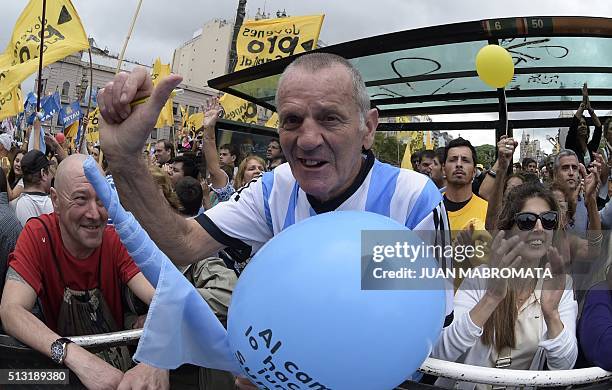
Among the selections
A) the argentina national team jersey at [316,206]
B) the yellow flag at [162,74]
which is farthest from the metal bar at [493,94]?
the yellow flag at [162,74]

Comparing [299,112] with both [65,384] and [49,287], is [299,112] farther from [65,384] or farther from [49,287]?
[49,287]

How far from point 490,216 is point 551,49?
3.08 metres

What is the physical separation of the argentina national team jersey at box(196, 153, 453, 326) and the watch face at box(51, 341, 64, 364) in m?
0.62

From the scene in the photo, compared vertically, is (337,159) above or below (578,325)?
above

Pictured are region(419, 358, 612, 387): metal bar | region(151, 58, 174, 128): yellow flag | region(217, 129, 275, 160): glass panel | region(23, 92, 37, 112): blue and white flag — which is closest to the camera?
region(419, 358, 612, 387): metal bar

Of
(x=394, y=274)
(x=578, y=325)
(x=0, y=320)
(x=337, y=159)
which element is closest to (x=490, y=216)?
(x=578, y=325)

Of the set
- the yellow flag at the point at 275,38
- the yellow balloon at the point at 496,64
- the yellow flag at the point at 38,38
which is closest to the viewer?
the yellow balloon at the point at 496,64

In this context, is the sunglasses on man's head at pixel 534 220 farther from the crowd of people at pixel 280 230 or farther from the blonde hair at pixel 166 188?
the blonde hair at pixel 166 188

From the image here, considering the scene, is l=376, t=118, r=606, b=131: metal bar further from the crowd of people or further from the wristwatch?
the wristwatch

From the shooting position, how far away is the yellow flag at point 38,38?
745 cm

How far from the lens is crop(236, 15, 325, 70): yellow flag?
8.68 metres

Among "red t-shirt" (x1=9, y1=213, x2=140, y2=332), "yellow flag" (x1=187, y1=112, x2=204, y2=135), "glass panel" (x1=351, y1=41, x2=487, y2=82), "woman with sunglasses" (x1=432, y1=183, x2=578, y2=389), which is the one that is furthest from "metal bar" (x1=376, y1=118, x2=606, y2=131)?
"yellow flag" (x1=187, y1=112, x2=204, y2=135)

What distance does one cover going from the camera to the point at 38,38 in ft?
25.1

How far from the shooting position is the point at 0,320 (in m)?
2.07
